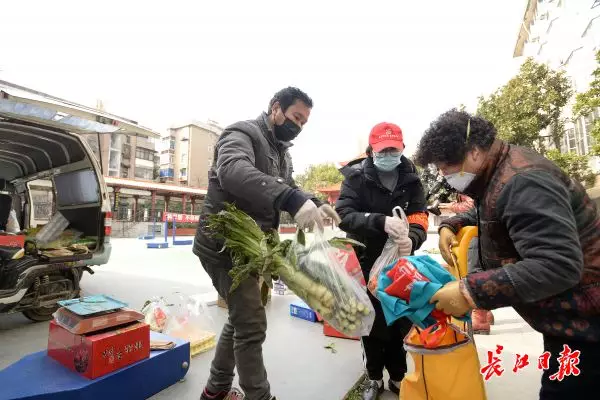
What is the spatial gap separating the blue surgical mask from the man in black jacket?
64cm

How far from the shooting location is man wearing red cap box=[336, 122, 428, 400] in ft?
7.42

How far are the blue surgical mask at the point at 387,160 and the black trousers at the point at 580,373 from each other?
136cm

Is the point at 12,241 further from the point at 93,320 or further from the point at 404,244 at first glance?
the point at 404,244

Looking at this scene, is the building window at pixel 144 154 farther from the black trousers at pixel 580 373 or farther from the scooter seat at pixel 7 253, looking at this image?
the black trousers at pixel 580 373

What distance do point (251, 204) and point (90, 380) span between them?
1.30 metres

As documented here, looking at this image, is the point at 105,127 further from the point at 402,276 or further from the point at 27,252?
the point at 402,276

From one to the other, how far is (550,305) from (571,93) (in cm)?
1532

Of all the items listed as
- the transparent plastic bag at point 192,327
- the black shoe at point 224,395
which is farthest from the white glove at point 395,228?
the transparent plastic bag at point 192,327

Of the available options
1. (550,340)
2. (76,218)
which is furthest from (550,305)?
(76,218)

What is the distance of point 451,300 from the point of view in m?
1.12

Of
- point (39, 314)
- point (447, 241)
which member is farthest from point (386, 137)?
point (39, 314)

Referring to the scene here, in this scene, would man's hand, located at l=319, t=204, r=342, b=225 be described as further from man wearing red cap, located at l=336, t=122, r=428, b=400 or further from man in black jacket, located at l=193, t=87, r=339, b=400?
man wearing red cap, located at l=336, t=122, r=428, b=400

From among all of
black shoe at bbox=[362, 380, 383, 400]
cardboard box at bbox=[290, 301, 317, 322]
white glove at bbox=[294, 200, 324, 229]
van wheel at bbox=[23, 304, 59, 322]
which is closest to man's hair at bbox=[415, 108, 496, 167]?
white glove at bbox=[294, 200, 324, 229]

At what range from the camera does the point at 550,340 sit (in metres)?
1.24
